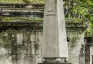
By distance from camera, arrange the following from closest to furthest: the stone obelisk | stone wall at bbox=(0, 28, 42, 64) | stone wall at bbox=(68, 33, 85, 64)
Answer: the stone obelisk, stone wall at bbox=(0, 28, 42, 64), stone wall at bbox=(68, 33, 85, 64)

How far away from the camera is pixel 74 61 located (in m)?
11.5

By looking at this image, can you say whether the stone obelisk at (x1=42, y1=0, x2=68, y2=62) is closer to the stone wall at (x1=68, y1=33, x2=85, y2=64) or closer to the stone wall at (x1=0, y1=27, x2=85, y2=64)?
the stone wall at (x1=0, y1=27, x2=85, y2=64)

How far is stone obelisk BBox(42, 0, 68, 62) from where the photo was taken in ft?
27.8

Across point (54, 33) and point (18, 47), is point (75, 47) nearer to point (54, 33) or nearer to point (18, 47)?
point (18, 47)

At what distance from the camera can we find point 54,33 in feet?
28.1

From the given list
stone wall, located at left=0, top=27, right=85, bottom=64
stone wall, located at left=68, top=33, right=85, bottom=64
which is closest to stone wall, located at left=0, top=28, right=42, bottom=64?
stone wall, located at left=0, top=27, right=85, bottom=64

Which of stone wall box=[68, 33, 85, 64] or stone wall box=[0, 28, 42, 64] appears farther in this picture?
stone wall box=[68, 33, 85, 64]

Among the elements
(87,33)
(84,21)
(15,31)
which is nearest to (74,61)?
(84,21)

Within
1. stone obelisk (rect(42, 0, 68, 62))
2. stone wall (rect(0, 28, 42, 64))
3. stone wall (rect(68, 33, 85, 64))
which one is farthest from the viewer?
stone wall (rect(68, 33, 85, 64))

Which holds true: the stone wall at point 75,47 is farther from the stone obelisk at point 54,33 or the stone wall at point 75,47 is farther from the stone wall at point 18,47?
the stone obelisk at point 54,33

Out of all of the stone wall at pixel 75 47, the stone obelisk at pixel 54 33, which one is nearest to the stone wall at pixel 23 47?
the stone wall at pixel 75 47

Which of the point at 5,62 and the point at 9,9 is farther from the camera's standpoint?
the point at 9,9

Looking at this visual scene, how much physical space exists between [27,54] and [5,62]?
740 millimetres

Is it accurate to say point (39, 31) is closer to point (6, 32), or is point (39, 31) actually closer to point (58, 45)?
point (6, 32)
